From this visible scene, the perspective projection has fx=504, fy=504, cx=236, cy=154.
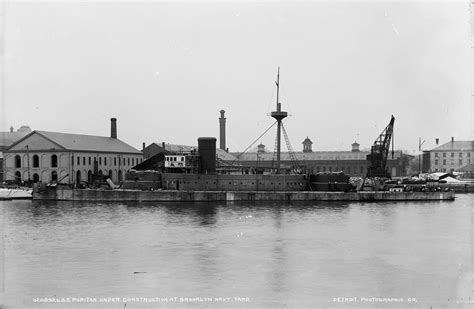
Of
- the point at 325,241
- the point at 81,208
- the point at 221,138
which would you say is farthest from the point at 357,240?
the point at 221,138

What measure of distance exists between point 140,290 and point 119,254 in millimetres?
6556

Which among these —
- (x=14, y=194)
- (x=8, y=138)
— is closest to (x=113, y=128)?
(x=8, y=138)

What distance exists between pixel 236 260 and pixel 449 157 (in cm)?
8877

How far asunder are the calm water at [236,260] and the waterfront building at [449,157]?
218 feet

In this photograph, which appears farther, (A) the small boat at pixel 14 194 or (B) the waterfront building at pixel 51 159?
(B) the waterfront building at pixel 51 159

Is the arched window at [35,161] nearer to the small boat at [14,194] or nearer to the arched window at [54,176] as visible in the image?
the arched window at [54,176]

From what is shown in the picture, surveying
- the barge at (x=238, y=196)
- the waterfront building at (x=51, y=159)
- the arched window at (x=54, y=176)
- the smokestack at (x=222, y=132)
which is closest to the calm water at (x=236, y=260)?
the barge at (x=238, y=196)

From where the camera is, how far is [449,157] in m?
99.2

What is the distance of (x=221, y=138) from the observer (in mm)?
100000

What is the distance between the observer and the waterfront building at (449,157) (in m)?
97.8

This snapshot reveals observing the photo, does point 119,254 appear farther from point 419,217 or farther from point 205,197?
point 205,197

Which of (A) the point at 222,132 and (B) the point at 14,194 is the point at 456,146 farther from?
(B) the point at 14,194

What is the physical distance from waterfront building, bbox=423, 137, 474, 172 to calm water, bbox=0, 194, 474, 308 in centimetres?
6643

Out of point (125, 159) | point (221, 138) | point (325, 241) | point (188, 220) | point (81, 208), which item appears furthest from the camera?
point (221, 138)
